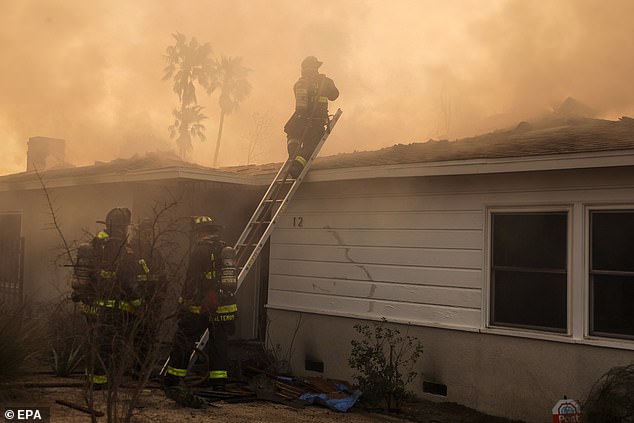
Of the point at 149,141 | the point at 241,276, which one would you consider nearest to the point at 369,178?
the point at 241,276

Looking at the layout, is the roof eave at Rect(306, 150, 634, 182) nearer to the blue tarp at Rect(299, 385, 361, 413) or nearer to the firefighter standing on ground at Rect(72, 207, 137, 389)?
the blue tarp at Rect(299, 385, 361, 413)

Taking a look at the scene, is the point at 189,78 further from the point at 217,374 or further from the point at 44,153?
the point at 217,374

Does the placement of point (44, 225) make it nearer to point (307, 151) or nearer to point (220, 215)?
point (220, 215)

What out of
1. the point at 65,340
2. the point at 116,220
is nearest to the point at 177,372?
the point at 65,340

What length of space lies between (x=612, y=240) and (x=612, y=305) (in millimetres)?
620

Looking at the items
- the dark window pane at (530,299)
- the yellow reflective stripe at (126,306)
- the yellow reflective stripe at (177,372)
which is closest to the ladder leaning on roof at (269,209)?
the yellow reflective stripe at (177,372)

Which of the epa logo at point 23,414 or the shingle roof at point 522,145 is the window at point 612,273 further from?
the epa logo at point 23,414

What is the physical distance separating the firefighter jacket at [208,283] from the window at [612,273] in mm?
3736

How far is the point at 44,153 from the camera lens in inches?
738

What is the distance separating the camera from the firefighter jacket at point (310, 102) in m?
9.29

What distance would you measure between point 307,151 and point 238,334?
299 centimetres

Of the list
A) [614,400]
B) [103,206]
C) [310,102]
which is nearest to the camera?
[614,400]

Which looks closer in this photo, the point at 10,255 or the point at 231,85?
the point at 10,255

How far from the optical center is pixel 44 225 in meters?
12.0
